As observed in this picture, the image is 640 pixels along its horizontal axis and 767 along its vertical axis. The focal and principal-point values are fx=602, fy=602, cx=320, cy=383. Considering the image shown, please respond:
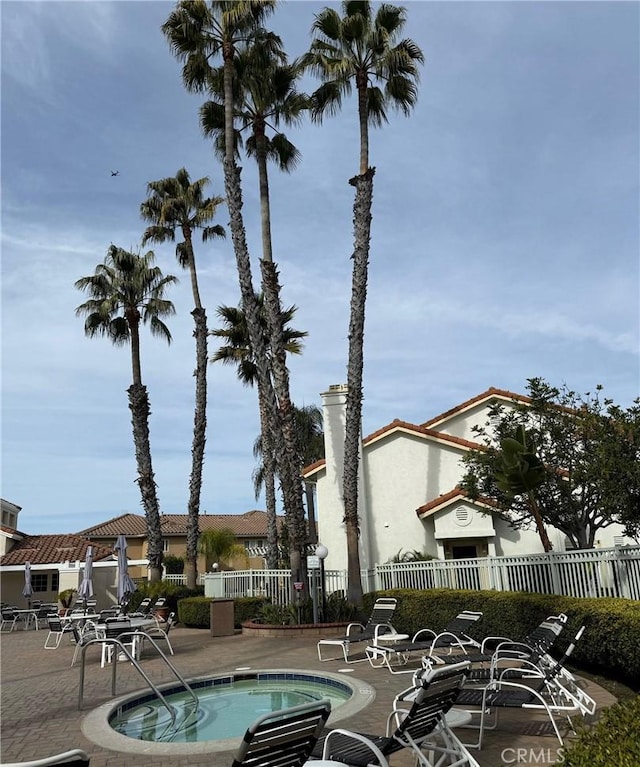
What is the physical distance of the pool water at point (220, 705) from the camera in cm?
772

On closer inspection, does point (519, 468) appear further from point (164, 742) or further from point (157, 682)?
point (164, 742)

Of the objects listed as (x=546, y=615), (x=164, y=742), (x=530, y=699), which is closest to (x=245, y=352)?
(x=546, y=615)

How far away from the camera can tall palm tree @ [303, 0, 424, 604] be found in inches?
691

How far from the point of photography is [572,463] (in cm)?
1463

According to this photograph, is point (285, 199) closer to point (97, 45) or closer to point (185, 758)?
point (97, 45)

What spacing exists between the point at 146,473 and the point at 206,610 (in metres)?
7.95

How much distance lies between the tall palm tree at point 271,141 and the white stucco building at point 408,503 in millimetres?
3294

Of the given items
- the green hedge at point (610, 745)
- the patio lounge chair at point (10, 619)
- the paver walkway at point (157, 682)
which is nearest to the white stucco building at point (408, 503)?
the paver walkway at point (157, 682)

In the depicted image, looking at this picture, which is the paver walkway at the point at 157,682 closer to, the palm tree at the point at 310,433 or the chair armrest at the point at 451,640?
the chair armrest at the point at 451,640

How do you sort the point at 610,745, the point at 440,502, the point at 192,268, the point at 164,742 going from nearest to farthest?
the point at 610,745 < the point at 164,742 < the point at 440,502 < the point at 192,268

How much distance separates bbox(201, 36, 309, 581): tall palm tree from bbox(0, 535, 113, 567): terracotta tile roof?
16128 mm

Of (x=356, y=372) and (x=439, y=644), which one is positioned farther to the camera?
(x=356, y=372)

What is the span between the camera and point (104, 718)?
762 centimetres

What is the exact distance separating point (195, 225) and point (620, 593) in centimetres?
2295
